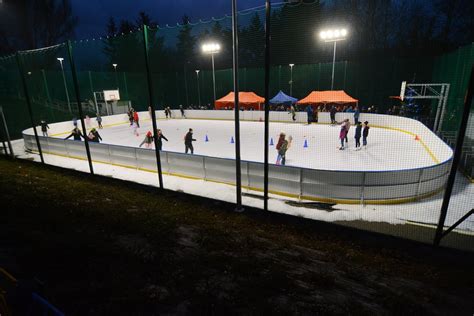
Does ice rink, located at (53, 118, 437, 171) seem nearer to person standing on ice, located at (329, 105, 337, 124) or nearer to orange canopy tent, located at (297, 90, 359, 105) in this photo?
person standing on ice, located at (329, 105, 337, 124)

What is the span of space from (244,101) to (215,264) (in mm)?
21892

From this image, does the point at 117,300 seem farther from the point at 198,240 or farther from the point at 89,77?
the point at 89,77

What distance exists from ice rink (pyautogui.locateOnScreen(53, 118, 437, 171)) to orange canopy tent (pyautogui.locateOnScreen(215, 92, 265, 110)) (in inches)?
202

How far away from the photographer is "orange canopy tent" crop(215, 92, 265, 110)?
24.8 metres

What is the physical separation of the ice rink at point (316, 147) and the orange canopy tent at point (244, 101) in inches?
202

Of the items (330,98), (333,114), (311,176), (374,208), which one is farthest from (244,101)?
(374,208)

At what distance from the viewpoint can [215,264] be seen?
4027 mm

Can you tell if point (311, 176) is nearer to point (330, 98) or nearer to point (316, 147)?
point (316, 147)

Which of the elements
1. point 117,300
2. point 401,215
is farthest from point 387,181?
point 117,300

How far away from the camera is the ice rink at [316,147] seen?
10242 millimetres

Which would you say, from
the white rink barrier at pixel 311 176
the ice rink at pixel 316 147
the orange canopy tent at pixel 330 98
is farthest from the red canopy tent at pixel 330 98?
the white rink barrier at pixel 311 176

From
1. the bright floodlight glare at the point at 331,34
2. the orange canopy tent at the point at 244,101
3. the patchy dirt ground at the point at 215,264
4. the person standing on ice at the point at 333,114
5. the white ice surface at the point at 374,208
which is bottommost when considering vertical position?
the white ice surface at the point at 374,208

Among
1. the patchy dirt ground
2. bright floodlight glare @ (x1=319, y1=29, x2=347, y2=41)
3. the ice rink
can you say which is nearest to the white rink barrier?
the ice rink

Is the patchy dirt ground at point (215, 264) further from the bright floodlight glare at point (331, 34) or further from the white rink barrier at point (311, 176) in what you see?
the bright floodlight glare at point (331, 34)
